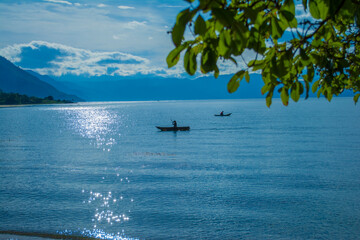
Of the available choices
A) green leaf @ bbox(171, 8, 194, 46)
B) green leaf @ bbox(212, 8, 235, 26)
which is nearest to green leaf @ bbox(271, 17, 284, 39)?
green leaf @ bbox(212, 8, 235, 26)

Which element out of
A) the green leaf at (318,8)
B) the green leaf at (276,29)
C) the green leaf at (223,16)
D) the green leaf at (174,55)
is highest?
the green leaf at (318,8)

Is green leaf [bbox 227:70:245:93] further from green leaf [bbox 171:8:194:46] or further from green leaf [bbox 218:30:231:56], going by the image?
green leaf [bbox 171:8:194:46]

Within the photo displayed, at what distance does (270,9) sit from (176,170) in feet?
100

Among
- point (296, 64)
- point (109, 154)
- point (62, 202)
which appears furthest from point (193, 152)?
point (296, 64)

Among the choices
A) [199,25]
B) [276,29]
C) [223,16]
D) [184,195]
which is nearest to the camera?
[223,16]

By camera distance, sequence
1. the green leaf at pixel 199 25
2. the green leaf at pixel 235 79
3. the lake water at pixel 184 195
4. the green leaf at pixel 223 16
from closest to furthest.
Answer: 1. the green leaf at pixel 223 16
2. the green leaf at pixel 199 25
3. the green leaf at pixel 235 79
4. the lake water at pixel 184 195

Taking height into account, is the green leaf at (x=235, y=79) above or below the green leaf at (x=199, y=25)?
below

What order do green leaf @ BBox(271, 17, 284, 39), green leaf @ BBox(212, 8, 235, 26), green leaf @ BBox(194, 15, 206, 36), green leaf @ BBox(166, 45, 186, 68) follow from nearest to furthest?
green leaf @ BBox(212, 8, 235, 26) < green leaf @ BBox(194, 15, 206, 36) < green leaf @ BBox(166, 45, 186, 68) < green leaf @ BBox(271, 17, 284, 39)

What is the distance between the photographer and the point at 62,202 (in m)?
22.9

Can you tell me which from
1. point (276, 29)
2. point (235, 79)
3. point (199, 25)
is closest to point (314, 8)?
point (276, 29)

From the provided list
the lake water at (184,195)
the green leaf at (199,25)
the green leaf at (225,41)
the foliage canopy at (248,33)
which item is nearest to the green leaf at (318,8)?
the foliage canopy at (248,33)

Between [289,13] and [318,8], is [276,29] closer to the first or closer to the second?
[289,13]

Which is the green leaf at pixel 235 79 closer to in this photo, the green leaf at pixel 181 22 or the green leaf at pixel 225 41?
the green leaf at pixel 225 41

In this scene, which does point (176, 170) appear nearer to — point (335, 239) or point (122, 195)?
point (122, 195)
